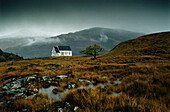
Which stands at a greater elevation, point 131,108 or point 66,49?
point 66,49

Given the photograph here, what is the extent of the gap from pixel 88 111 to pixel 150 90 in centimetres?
420

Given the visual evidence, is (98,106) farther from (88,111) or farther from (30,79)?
(30,79)

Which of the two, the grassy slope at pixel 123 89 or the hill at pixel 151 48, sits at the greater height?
the hill at pixel 151 48

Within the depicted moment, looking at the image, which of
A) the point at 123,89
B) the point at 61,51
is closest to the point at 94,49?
the point at 123,89

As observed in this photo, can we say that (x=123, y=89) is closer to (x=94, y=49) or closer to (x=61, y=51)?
(x=94, y=49)

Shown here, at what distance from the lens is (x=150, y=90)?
501cm

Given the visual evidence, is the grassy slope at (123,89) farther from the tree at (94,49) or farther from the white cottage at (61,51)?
the white cottage at (61,51)

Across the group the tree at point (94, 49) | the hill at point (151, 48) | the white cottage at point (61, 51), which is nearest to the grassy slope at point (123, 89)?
the hill at point (151, 48)

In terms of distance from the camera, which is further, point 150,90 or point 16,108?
point 150,90

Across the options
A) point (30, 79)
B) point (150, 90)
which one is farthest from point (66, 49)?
point (150, 90)

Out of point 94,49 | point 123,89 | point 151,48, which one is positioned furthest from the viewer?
point 94,49

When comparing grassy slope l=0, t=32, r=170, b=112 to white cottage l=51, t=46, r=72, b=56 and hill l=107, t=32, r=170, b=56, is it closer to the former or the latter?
hill l=107, t=32, r=170, b=56

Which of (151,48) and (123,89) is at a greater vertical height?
(151,48)

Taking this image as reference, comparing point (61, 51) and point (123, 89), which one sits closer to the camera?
point (123, 89)
